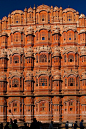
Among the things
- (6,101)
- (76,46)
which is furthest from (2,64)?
(76,46)

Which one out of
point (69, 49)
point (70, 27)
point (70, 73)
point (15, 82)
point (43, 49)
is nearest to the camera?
point (70, 73)

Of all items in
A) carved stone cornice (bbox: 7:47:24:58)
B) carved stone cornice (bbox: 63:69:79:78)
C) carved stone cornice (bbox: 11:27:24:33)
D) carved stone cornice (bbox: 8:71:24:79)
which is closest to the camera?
Answer: carved stone cornice (bbox: 63:69:79:78)

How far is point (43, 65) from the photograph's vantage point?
39.4 m

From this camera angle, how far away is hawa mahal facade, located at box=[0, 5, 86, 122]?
126 ft

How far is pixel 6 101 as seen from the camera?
129 ft

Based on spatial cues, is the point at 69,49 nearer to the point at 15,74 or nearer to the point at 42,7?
the point at 42,7

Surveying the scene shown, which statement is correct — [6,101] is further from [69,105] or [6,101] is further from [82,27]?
[82,27]

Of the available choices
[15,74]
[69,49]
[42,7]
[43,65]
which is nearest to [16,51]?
[15,74]

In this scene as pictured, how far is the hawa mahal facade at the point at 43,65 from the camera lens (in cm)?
3831

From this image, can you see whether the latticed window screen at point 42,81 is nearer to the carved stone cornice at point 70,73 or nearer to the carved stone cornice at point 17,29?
the carved stone cornice at point 70,73

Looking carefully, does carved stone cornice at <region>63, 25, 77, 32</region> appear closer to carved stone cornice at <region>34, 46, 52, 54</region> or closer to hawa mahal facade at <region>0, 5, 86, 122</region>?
hawa mahal facade at <region>0, 5, 86, 122</region>

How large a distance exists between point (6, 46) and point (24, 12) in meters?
7.17

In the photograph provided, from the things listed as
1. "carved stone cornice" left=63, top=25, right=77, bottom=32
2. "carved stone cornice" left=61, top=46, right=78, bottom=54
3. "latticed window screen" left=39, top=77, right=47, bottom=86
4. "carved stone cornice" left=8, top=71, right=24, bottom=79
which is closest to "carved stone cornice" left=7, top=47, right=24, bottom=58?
"carved stone cornice" left=8, top=71, right=24, bottom=79

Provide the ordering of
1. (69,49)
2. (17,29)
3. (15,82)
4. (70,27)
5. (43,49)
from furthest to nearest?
(17,29) → (70,27) → (43,49) → (69,49) → (15,82)
